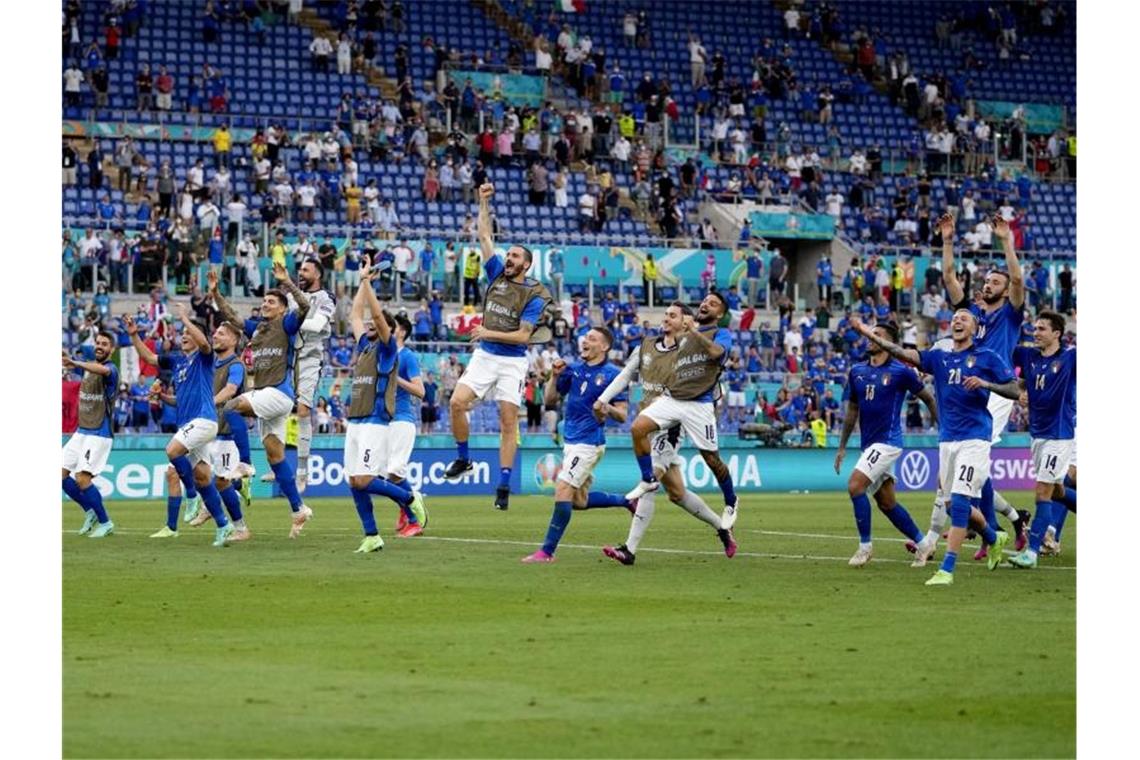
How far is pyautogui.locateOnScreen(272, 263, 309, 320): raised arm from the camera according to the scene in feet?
58.4

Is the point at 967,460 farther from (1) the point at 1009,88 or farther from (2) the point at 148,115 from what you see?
(1) the point at 1009,88

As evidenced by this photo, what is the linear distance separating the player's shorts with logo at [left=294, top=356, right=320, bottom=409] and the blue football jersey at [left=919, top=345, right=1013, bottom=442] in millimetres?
10222

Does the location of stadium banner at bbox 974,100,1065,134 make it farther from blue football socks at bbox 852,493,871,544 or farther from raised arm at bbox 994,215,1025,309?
blue football socks at bbox 852,493,871,544

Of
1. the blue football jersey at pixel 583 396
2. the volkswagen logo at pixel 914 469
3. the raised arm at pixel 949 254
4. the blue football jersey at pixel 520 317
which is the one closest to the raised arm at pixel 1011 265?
the raised arm at pixel 949 254

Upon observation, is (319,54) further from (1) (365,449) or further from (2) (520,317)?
(1) (365,449)

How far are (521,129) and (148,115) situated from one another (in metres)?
8.75

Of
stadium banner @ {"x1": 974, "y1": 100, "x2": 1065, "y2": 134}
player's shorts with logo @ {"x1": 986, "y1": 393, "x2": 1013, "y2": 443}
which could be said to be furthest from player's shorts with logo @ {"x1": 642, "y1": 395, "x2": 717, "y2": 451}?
stadium banner @ {"x1": 974, "y1": 100, "x2": 1065, "y2": 134}

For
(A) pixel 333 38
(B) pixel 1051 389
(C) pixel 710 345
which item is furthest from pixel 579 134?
(B) pixel 1051 389

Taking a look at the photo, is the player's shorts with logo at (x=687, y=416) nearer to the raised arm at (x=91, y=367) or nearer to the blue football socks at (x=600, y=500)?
the blue football socks at (x=600, y=500)

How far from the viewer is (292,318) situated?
763 inches

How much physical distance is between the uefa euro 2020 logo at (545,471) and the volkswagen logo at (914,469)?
7.11 metres

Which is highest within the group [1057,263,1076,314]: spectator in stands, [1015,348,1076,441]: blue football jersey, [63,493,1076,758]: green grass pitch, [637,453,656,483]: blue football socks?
[1057,263,1076,314]: spectator in stands

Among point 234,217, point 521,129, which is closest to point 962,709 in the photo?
point 234,217

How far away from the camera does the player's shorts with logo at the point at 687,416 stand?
17.6 m
